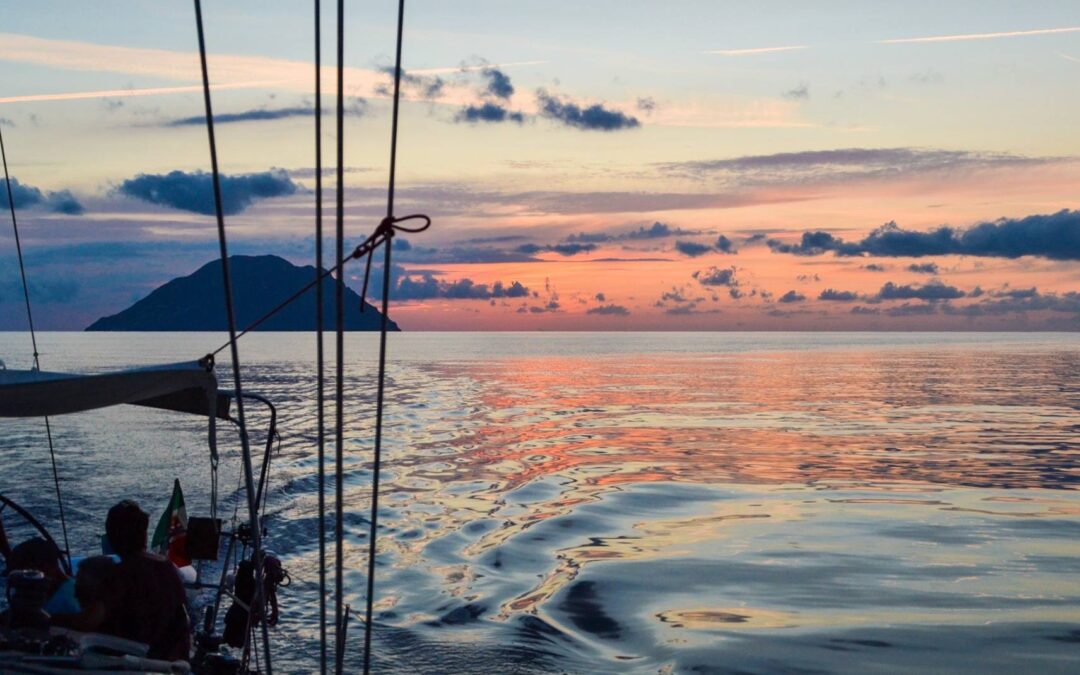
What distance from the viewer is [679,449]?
4056 cm

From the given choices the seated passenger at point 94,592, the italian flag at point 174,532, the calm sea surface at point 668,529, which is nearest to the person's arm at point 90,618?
the seated passenger at point 94,592

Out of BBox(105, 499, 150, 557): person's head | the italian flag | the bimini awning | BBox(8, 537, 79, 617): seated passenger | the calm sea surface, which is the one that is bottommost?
the calm sea surface

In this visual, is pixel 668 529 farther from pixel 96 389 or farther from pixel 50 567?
pixel 96 389

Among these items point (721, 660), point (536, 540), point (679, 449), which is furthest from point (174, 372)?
point (679, 449)

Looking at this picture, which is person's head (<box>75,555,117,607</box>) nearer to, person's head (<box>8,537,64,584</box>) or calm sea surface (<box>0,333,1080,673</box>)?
person's head (<box>8,537,64,584</box>)

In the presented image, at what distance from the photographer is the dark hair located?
10.2 metres

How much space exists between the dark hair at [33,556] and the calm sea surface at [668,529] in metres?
5.51

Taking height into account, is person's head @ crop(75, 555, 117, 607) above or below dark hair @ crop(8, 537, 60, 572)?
above

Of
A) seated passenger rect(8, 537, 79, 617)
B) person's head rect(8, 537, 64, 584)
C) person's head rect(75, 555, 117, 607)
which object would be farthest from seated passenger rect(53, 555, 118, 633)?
person's head rect(8, 537, 64, 584)

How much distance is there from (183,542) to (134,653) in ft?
16.1

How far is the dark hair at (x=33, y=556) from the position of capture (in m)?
10.2

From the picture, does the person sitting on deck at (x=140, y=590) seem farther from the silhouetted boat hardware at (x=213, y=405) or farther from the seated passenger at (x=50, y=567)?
the seated passenger at (x=50, y=567)

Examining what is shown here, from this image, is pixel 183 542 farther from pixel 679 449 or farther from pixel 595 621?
pixel 679 449

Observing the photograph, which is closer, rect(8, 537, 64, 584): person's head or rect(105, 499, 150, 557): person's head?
rect(105, 499, 150, 557): person's head
